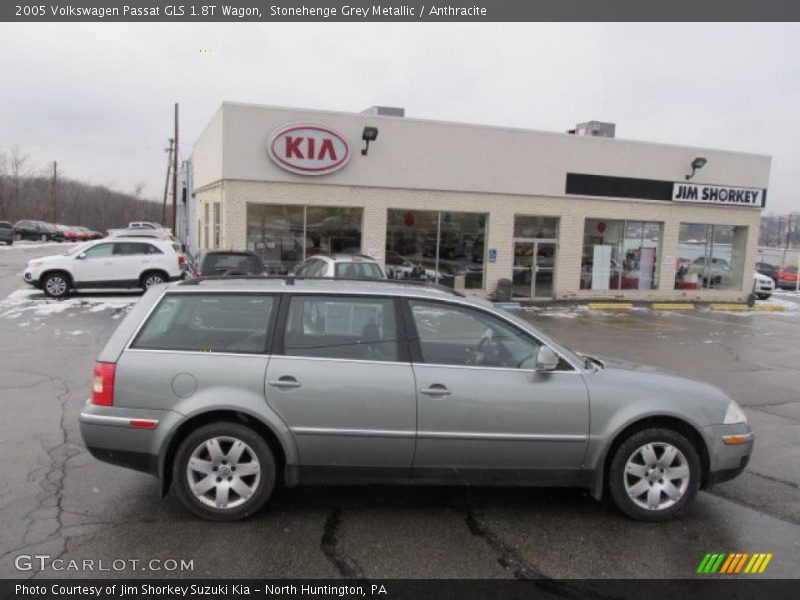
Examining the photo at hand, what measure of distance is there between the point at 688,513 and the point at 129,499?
157 inches

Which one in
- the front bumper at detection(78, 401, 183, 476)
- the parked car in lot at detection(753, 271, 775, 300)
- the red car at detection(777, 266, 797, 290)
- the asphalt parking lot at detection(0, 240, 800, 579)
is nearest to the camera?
the asphalt parking lot at detection(0, 240, 800, 579)

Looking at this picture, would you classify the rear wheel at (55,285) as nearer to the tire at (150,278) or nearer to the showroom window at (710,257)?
the tire at (150,278)

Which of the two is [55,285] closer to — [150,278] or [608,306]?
[150,278]

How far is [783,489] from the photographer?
16.6ft

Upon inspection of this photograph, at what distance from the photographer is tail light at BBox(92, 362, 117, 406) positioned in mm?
4082

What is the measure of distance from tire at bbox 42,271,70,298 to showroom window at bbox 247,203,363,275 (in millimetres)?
4962

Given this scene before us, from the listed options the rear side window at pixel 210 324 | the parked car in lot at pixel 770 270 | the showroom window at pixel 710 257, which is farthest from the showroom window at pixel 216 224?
the parked car in lot at pixel 770 270

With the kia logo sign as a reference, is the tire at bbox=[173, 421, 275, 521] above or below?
below

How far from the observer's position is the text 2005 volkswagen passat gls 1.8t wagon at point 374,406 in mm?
4078

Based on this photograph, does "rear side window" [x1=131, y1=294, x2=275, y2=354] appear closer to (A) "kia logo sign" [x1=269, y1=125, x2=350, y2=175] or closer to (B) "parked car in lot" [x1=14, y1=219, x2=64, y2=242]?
(A) "kia logo sign" [x1=269, y1=125, x2=350, y2=175]

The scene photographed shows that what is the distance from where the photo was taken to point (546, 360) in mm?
4191

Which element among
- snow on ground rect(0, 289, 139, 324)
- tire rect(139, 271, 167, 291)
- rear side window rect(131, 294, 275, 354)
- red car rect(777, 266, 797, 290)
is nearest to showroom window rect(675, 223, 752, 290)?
tire rect(139, 271, 167, 291)

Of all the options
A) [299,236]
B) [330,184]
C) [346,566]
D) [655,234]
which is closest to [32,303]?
[299,236]

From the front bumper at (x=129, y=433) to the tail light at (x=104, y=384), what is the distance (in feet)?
0.15
